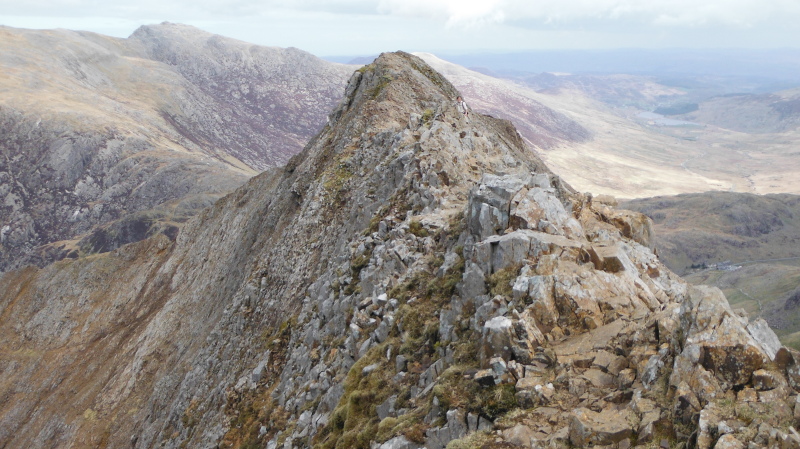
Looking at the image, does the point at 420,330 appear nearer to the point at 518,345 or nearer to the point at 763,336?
the point at 518,345

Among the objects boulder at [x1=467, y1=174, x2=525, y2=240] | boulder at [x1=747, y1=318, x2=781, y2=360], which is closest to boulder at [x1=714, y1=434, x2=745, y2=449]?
boulder at [x1=747, y1=318, x2=781, y2=360]

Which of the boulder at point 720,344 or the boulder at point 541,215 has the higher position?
the boulder at point 541,215

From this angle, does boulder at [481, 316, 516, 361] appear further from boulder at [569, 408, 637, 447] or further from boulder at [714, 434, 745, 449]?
boulder at [714, 434, 745, 449]

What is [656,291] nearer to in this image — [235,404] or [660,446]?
[660,446]

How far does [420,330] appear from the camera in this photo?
19141mm

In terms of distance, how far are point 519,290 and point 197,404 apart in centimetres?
2655

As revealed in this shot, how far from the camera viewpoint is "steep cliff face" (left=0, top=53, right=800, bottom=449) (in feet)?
39.3

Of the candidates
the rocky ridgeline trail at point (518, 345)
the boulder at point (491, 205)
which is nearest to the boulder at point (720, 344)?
the rocky ridgeline trail at point (518, 345)

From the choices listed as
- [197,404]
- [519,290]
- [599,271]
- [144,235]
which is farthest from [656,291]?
A: [144,235]

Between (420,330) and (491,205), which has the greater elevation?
(491,205)

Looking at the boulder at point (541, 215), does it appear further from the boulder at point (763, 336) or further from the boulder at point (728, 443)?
the boulder at point (728, 443)

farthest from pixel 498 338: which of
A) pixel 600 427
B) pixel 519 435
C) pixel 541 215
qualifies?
pixel 541 215

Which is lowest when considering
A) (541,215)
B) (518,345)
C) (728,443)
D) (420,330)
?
(420,330)

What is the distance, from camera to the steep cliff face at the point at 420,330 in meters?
12.0
